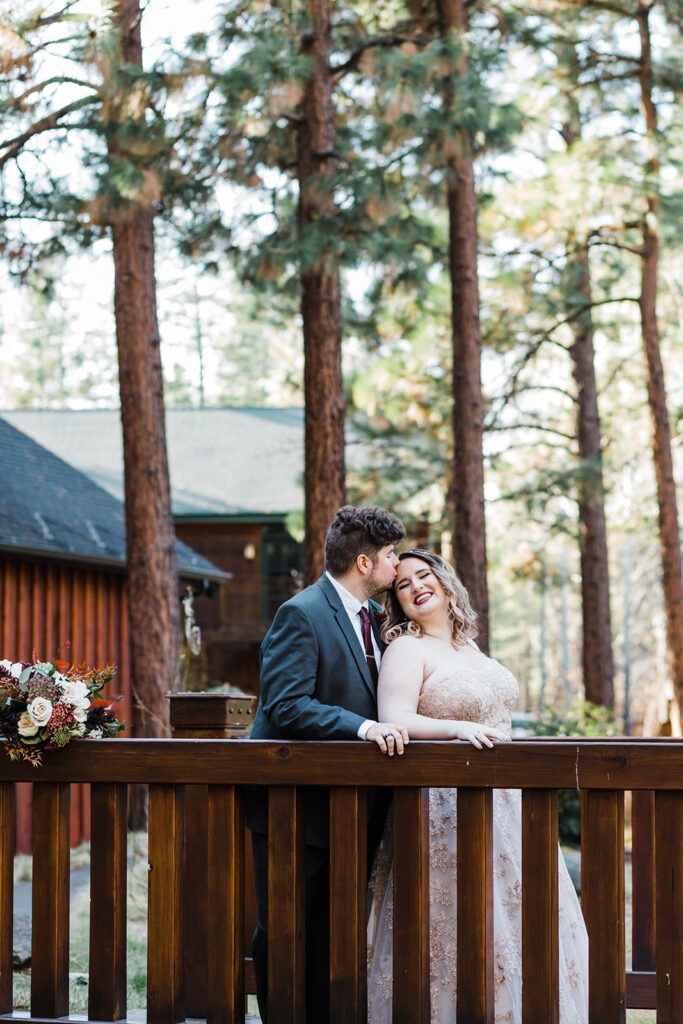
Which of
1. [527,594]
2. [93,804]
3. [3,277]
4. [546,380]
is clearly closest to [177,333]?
[527,594]

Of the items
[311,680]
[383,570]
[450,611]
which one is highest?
[383,570]

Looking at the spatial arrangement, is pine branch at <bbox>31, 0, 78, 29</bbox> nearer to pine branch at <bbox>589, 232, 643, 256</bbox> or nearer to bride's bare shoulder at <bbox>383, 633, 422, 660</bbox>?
bride's bare shoulder at <bbox>383, 633, 422, 660</bbox>

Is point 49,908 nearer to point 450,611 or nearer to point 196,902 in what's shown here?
point 196,902

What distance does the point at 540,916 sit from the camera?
11.5ft

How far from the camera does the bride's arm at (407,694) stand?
3.76 m

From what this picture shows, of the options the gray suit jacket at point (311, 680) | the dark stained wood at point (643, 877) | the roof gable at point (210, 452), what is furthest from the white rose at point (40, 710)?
the roof gable at point (210, 452)

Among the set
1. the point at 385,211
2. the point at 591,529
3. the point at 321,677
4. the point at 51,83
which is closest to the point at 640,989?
the point at 321,677

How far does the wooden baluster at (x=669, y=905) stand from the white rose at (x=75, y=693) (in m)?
1.76

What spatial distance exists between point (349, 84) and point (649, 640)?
103ft

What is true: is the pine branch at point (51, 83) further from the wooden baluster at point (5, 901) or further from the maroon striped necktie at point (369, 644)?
the wooden baluster at point (5, 901)

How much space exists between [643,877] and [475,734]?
2.34 metres

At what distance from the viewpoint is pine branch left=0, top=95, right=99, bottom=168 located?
1098 centimetres

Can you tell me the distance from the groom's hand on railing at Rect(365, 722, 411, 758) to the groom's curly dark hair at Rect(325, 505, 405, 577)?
2.38 feet

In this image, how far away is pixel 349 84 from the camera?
15227 mm
